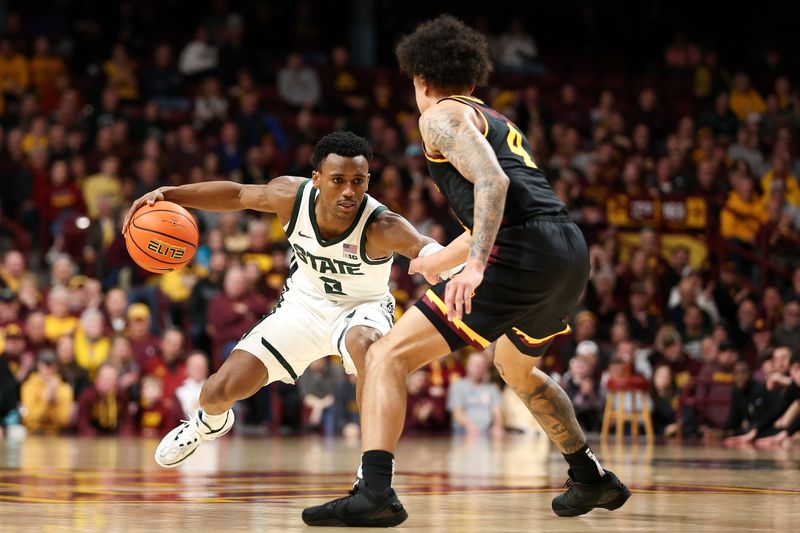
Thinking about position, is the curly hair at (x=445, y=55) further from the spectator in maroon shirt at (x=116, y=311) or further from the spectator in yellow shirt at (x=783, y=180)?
the spectator in yellow shirt at (x=783, y=180)

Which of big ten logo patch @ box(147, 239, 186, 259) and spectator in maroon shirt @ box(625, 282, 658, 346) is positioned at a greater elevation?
big ten logo patch @ box(147, 239, 186, 259)

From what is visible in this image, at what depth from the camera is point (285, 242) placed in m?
15.1

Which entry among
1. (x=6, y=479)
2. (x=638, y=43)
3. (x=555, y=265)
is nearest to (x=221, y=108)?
(x=638, y=43)

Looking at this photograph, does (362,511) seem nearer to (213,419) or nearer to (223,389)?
(223,389)

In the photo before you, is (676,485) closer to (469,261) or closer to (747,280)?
(469,261)

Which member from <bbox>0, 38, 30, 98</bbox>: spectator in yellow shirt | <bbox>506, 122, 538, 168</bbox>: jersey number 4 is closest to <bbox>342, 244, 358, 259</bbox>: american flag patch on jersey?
<bbox>506, 122, 538, 168</bbox>: jersey number 4

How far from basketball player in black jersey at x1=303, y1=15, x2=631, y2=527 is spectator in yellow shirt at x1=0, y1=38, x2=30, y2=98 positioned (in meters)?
12.2

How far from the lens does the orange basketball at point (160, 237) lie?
6551mm

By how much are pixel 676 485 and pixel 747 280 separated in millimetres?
9663

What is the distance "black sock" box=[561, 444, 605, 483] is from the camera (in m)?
5.45

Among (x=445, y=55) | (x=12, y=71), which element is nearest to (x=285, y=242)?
(x=12, y=71)

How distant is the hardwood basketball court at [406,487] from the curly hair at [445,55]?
1767 mm

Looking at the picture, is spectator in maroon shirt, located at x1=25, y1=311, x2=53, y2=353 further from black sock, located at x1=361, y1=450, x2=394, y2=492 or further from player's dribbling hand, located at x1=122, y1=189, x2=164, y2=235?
black sock, located at x1=361, y1=450, x2=394, y2=492

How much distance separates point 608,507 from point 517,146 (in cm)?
165
